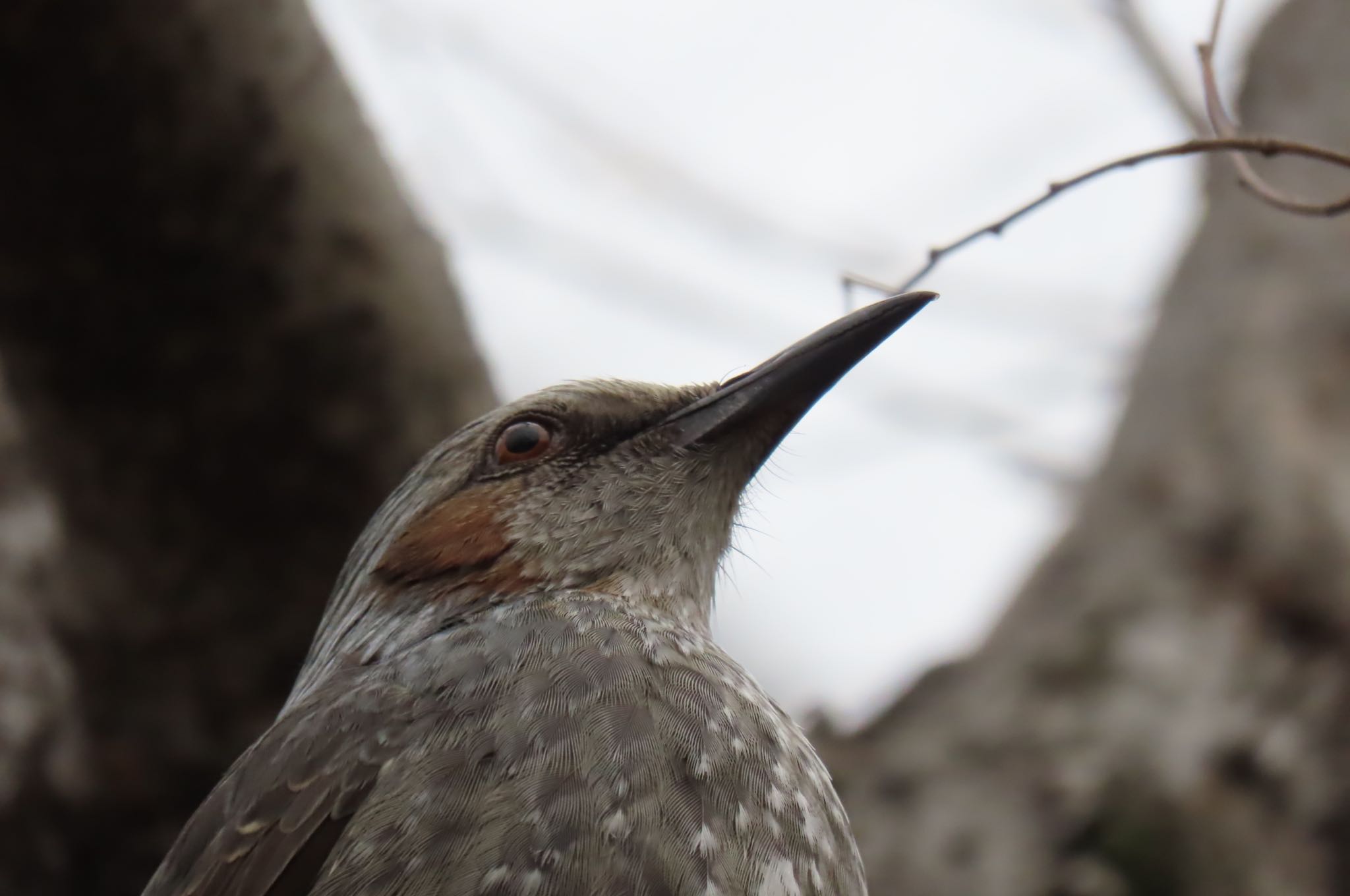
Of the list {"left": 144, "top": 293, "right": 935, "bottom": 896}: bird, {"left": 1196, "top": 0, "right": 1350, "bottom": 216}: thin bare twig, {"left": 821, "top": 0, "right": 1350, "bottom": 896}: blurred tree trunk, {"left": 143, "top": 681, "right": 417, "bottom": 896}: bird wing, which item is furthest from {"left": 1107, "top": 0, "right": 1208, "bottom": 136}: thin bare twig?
{"left": 143, "top": 681, "right": 417, "bottom": 896}: bird wing

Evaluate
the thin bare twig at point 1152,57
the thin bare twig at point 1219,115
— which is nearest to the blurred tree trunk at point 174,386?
the thin bare twig at point 1219,115

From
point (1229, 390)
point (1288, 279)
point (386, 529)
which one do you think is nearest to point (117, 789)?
point (386, 529)

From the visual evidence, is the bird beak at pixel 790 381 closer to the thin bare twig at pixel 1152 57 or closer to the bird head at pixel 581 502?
the bird head at pixel 581 502

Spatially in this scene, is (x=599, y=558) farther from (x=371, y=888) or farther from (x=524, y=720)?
(x=371, y=888)

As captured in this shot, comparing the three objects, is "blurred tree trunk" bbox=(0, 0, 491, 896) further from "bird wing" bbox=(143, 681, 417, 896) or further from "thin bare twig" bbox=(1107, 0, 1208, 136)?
"thin bare twig" bbox=(1107, 0, 1208, 136)

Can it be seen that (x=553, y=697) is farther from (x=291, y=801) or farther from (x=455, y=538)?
(x=455, y=538)

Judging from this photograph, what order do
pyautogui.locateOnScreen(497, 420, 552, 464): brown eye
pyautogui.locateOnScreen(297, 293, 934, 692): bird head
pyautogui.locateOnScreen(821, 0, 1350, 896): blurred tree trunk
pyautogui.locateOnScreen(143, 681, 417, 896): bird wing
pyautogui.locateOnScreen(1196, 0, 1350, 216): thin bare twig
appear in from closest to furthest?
pyautogui.locateOnScreen(143, 681, 417, 896): bird wing, pyautogui.locateOnScreen(1196, 0, 1350, 216): thin bare twig, pyautogui.locateOnScreen(297, 293, 934, 692): bird head, pyautogui.locateOnScreen(497, 420, 552, 464): brown eye, pyautogui.locateOnScreen(821, 0, 1350, 896): blurred tree trunk
